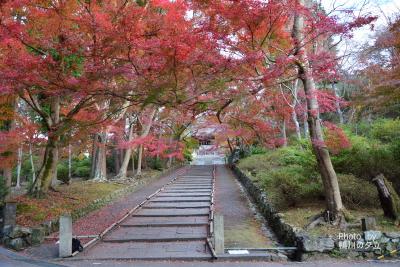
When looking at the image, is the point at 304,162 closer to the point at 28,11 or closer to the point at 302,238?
the point at 302,238

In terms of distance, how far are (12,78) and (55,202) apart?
503cm

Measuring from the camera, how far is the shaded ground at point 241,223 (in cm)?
933

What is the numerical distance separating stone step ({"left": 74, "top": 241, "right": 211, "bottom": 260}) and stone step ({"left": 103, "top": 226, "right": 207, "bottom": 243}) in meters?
0.24

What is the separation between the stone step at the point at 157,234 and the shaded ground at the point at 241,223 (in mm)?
820

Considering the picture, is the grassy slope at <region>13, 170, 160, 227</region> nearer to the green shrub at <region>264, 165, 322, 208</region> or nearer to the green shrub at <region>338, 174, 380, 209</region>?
the green shrub at <region>264, 165, 322, 208</region>

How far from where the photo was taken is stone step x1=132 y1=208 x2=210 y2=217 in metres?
12.9

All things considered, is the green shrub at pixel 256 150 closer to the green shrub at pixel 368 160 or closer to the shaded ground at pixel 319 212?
the green shrub at pixel 368 160

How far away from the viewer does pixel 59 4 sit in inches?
464

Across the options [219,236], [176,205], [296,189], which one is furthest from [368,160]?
[176,205]

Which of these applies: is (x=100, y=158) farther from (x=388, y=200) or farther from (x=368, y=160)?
(x=388, y=200)

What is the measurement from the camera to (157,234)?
1025 centimetres

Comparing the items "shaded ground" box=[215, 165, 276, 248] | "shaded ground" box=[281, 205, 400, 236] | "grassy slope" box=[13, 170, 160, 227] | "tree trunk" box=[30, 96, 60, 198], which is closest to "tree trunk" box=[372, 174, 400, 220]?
"shaded ground" box=[281, 205, 400, 236]

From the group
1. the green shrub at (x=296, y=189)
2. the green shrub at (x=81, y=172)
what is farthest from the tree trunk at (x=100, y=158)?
the green shrub at (x=296, y=189)

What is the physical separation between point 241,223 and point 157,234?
107 inches
